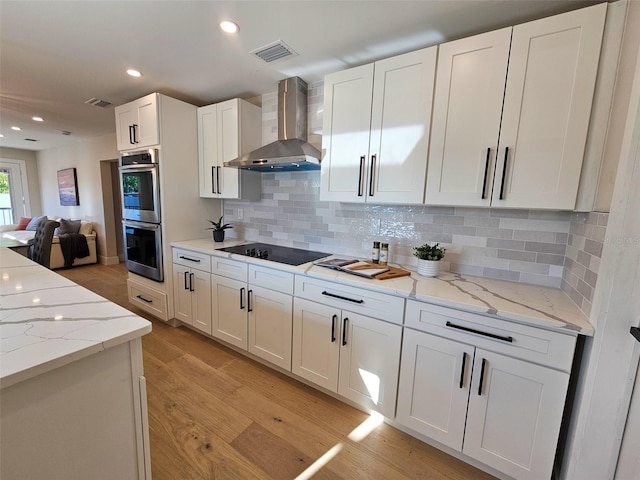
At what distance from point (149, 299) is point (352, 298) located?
251cm

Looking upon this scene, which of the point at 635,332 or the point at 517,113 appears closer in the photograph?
the point at 635,332

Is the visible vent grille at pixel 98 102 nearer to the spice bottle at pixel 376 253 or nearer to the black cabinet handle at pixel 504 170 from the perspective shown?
the spice bottle at pixel 376 253

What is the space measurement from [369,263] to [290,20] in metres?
1.65

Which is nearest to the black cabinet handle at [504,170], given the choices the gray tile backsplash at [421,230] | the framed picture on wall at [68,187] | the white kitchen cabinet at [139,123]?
the gray tile backsplash at [421,230]

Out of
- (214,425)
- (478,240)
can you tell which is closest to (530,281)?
(478,240)

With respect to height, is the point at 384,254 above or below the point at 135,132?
below

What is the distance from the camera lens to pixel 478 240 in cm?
182

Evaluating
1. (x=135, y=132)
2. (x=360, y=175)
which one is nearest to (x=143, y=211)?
(x=135, y=132)

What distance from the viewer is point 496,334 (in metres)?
1.28

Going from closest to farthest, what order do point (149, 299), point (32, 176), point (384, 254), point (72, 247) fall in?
1. point (384, 254)
2. point (149, 299)
3. point (72, 247)
4. point (32, 176)

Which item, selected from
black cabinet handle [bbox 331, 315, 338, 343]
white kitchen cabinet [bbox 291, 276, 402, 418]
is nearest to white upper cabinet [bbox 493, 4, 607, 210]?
white kitchen cabinet [bbox 291, 276, 402, 418]

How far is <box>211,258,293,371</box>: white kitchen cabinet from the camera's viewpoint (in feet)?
6.60

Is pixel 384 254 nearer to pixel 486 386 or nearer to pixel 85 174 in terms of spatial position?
pixel 486 386

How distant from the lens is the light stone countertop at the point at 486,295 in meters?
1.19
